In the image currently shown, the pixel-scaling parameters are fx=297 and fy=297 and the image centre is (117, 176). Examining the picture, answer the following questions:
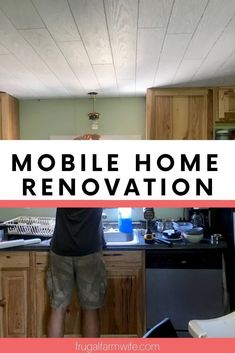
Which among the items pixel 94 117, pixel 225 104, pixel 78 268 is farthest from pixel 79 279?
pixel 225 104

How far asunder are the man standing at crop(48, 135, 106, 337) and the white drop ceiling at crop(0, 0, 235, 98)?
706mm

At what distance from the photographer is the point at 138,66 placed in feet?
4.61

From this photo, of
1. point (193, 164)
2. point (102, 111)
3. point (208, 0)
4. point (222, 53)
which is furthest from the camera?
point (102, 111)

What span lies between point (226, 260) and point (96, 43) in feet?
4.26

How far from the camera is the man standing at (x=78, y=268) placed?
1515 mm

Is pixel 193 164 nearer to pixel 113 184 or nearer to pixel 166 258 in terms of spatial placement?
pixel 113 184

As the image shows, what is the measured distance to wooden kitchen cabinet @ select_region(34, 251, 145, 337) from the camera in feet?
5.43

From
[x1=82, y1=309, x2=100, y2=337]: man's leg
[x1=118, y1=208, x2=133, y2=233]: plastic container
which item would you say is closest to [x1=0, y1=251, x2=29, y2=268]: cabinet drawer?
[x1=82, y1=309, x2=100, y2=337]: man's leg

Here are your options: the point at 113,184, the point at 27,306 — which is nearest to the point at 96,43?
the point at 113,184

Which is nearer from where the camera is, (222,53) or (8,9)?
(8,9)

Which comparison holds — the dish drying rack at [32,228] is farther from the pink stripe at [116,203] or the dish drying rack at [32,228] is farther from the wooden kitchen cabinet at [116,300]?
the pink stripe at [116,203]

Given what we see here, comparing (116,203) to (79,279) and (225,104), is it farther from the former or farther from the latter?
(225,104)

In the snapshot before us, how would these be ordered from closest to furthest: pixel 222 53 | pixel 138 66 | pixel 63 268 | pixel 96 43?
pixel 96 43 → pixel 222 53 → pixel 138 66 → pixel 63 268

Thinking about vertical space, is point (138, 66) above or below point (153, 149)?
above
